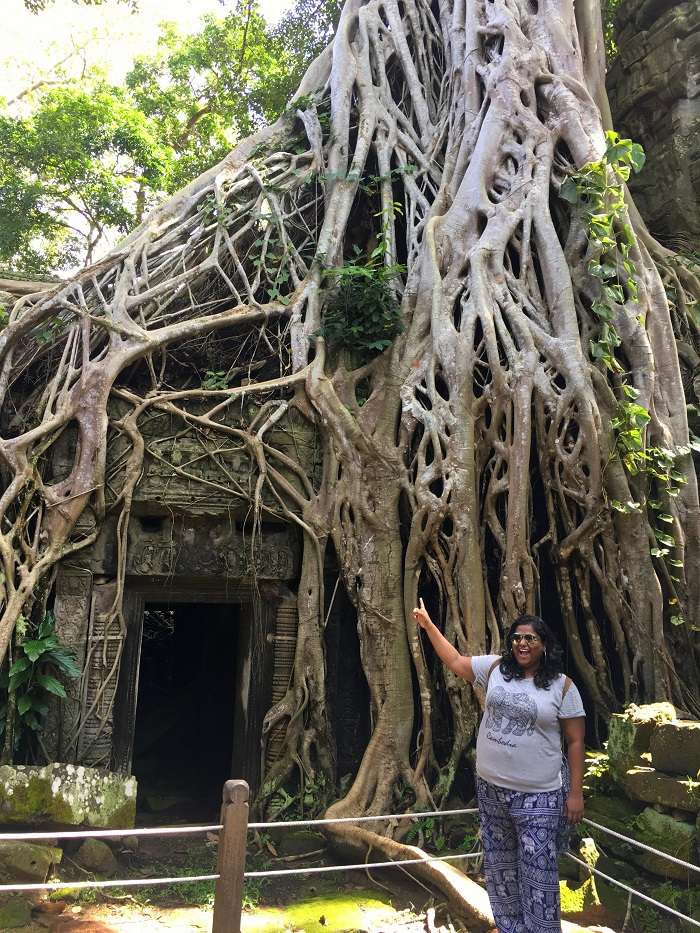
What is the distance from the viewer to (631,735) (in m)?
3.49

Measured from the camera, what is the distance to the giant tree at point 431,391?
430cm

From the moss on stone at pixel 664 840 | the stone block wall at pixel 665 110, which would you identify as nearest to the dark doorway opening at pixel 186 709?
the moss on stone at pixel 664 840

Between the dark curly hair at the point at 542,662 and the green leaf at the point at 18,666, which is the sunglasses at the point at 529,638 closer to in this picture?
the dark curly hair at the point at 542,662

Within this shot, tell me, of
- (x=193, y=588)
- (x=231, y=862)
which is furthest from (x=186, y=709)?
(x=231, y=862)

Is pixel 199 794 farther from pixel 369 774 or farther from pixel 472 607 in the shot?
pixel 472 607

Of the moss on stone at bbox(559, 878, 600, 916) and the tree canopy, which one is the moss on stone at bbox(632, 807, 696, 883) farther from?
the tree canopy

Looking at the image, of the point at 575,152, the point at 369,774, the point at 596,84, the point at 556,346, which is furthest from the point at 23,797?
the point at 596,84

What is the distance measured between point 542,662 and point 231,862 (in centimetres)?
116

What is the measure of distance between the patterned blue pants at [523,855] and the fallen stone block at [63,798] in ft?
6.87

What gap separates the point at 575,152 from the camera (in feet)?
16.8

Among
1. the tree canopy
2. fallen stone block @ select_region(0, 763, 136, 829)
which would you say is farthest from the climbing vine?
the tree canopy

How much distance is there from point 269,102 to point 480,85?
4.41 m

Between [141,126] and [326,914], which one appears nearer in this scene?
[326,914]

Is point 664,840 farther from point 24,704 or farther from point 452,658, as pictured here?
point 24,704
